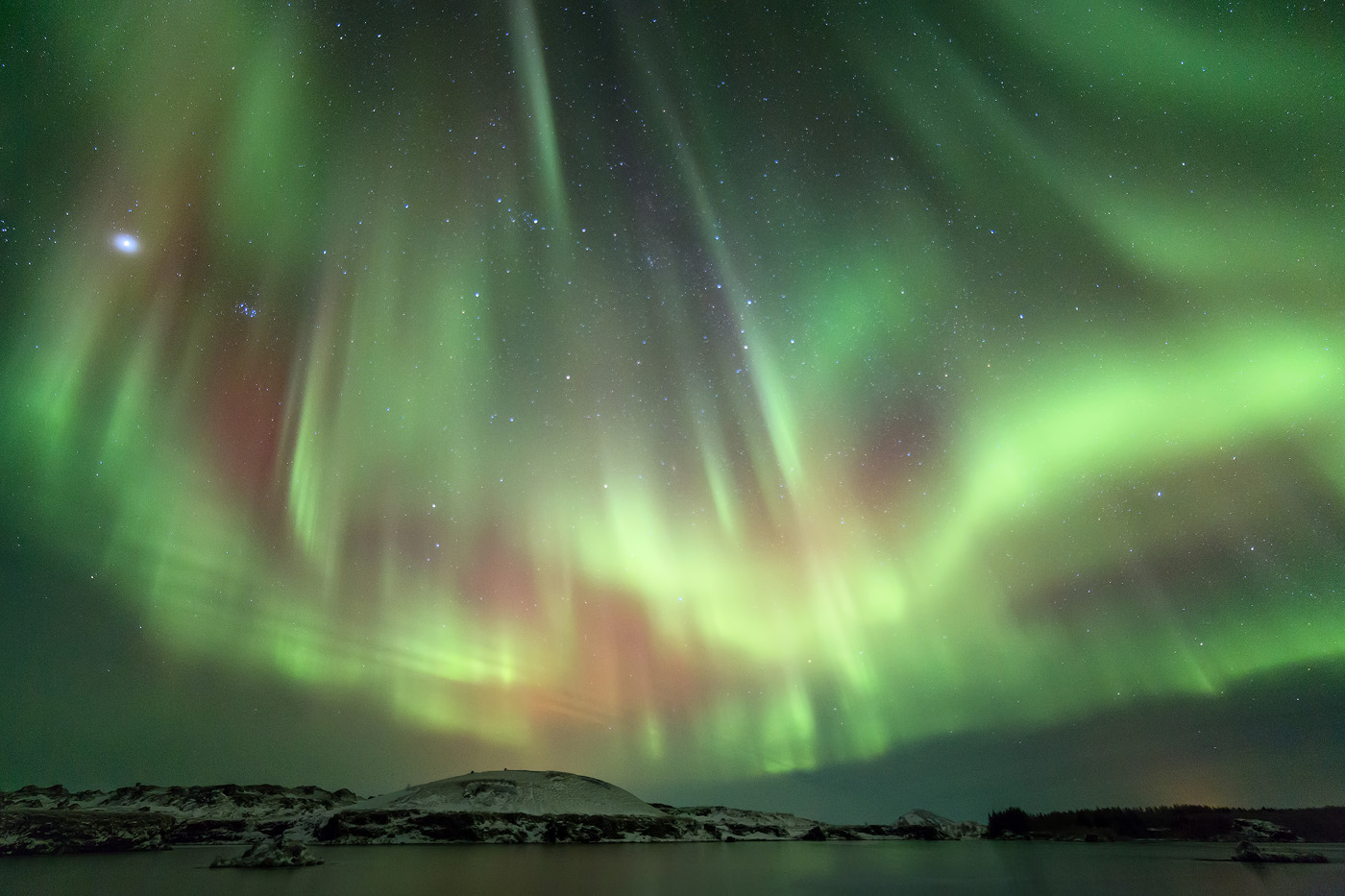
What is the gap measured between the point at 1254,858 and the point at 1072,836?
348 feet

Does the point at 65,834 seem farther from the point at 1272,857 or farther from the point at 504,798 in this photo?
the point at 1272,857

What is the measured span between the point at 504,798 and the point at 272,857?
115129 mm

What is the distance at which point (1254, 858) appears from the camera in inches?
3349

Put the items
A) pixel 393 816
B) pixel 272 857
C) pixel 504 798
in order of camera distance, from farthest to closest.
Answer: pixel 504 798 → pixel 393 816 → pixel 272 857

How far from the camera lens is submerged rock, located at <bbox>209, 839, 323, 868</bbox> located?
238 feet

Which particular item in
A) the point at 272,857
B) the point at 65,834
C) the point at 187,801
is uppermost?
the point at 187,801

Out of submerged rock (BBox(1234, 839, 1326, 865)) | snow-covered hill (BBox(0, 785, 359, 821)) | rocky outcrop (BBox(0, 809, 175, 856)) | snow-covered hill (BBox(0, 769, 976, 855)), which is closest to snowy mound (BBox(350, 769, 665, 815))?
snow-covered hill (BBox(0, 769, 976, 855))

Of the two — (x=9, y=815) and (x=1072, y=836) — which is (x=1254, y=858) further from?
(x=9, y=815)

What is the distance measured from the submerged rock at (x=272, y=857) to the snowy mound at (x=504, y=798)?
9578cm

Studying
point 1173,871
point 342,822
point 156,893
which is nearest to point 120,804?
point 342,822

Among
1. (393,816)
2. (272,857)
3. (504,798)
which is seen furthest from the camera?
(504,798)

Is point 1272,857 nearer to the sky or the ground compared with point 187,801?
nearer to the ground

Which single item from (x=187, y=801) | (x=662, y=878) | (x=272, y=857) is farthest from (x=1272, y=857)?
(x=187, y=801)

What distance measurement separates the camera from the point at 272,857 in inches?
2864
